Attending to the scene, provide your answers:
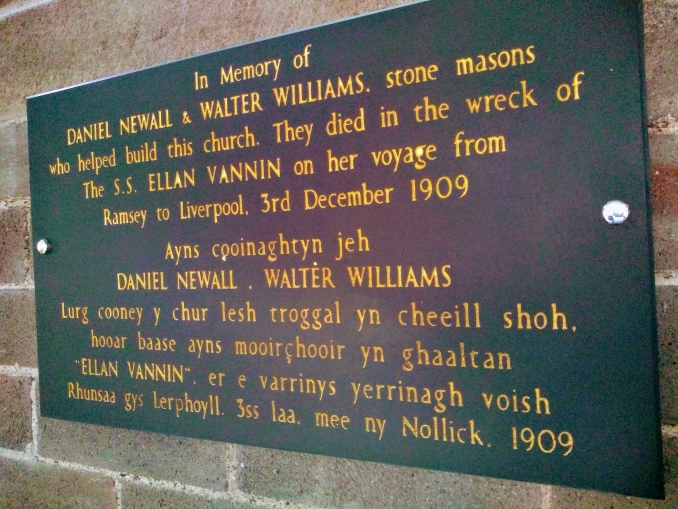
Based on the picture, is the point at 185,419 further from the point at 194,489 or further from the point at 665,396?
the point at 665,396

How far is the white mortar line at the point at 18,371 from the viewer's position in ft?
4.90

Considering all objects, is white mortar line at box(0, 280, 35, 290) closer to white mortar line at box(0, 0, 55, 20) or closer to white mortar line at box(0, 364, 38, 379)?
white mortar line at box(0, 364, 38, 379)

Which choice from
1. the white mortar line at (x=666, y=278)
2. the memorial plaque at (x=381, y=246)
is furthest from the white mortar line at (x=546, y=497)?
the white mortar line at (x=666, y=278)

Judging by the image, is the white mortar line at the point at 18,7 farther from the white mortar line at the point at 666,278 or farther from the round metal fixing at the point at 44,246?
the white mortar line at the point at 666,278

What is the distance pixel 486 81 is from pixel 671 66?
1.20 ft

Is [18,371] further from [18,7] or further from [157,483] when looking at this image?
[18,7]

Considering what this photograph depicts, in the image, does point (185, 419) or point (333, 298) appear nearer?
point (333, 298)

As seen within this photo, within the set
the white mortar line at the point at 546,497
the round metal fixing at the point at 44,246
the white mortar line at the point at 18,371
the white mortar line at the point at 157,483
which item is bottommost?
the white mortar line at the point at 157,483

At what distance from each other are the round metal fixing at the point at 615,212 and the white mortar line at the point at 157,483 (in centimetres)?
97

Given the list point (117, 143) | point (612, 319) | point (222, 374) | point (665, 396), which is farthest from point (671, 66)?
point (117, 143)

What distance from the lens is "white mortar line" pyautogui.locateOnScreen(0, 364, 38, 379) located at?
1.49m

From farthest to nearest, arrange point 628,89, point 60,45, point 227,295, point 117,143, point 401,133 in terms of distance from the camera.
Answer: point 60,45 → point 117,143 → point 227,295 → point 401,133 → point 628,89

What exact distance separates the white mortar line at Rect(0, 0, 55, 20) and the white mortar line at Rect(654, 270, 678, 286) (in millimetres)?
1937

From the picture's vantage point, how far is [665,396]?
0.89 m
